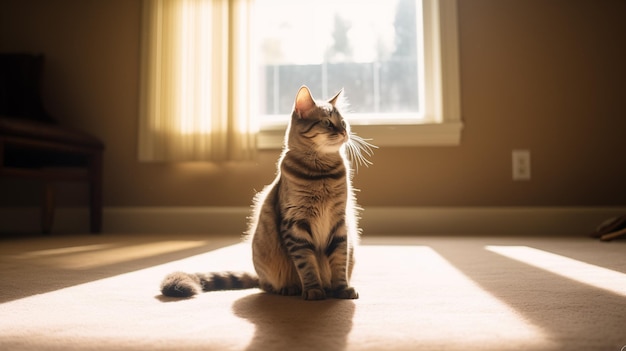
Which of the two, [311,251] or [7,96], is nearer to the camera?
[311,251]

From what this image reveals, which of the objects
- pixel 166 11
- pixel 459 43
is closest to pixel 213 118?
pixel 166 11

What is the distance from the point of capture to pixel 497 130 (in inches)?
91.4

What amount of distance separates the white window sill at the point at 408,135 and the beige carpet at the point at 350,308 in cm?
99

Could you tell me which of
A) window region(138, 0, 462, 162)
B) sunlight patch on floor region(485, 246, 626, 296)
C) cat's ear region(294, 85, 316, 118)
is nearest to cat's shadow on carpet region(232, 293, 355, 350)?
cat's ear region(294, 85, 316, 118)

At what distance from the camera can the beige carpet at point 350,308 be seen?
1.95 feet

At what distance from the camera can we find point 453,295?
34.4 inches

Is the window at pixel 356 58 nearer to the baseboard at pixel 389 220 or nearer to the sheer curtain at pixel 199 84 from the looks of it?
the sheer curtain at pixel 199 84

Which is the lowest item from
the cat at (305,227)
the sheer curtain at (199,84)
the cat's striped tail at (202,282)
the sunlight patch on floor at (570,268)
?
the sunlight patch on floor at (570,268)

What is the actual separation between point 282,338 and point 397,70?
6.93 feet

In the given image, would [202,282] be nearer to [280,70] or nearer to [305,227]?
[305,227]

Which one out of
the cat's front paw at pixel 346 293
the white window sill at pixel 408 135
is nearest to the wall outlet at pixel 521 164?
the white window sill at pixel 408 135

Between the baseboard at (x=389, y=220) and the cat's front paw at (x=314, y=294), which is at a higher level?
the baseboard at (x=389, y=220)

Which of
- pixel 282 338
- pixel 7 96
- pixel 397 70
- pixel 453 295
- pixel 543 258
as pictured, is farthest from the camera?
pixel 397 70

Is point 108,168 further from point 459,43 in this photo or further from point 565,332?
point 565,332
